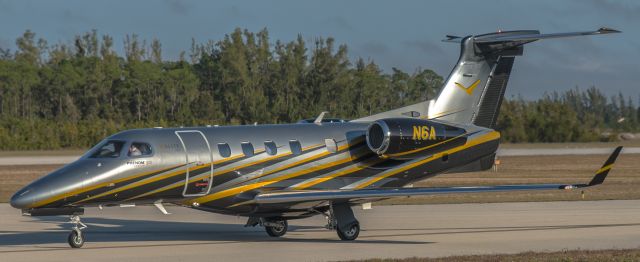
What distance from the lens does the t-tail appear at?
→ 24.7m

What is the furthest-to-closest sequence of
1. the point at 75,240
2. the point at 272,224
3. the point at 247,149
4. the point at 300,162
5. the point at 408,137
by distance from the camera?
1. the point at 272,224
2. the point at 408,137
3. the point at 300,162
4. the point at 247,149
5. the point at 75,240

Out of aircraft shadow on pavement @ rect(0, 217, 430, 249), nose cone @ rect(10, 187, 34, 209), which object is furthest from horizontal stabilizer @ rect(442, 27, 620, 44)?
nose cone @ rect(10, 187, 34, 209)

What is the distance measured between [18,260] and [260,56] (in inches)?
3220

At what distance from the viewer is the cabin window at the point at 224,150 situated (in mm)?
20953

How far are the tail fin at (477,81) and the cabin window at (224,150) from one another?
568cm

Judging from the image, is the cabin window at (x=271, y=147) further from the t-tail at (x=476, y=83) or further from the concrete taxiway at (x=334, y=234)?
the t-tail at (x=476, y=83)

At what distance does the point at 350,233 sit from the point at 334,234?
162 cm

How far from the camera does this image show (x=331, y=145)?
22203 millimetres

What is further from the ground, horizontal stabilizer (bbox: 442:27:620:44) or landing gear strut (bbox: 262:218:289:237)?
horizontal stabilizer (bbox: 442:27:620:44)

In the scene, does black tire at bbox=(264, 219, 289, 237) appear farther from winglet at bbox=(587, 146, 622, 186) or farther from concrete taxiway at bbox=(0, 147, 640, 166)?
concrete taxiway at bbox=(0, 147, 640, 166)

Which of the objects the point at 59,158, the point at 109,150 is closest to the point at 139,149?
the point at 109,150

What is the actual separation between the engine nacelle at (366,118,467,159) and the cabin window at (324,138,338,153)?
0.72m

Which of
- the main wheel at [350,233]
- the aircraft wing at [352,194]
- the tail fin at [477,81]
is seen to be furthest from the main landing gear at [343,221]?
the tail fin at [477,81]

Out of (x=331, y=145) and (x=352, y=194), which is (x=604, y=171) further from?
(x=331, y=145)
